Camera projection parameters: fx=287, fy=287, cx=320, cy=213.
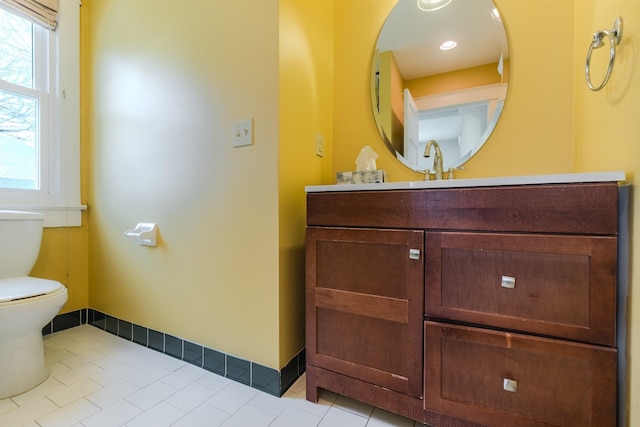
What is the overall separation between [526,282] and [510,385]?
0.29 metres

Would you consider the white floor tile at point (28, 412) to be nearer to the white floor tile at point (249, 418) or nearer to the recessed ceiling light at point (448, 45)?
the white floor tile at point (249, 418)

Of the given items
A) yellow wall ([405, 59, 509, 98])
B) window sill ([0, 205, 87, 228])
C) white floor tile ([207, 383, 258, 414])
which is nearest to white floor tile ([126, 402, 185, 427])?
white floor tile ([207, 383, 258, 414])

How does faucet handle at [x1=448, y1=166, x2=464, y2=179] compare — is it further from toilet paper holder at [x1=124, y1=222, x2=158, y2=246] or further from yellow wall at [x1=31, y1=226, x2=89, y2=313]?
yellow wall at [x1=31, y1=226, x2=89, y2=313]

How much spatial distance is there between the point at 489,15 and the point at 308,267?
4.42 ft

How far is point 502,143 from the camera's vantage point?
1.25m

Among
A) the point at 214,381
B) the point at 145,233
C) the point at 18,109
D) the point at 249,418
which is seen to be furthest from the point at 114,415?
the point at 18,109

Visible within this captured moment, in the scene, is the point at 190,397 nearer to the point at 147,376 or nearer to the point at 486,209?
the point at 147,376

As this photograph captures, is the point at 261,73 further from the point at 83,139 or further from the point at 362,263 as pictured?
the point at 83,139

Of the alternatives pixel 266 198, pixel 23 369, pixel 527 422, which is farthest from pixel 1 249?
pixel 527 422

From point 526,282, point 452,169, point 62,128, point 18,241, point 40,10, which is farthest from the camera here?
point 62,128

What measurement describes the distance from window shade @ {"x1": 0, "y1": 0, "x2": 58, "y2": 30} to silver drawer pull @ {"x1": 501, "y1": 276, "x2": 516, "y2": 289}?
2660mm

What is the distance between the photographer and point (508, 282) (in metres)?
0.81

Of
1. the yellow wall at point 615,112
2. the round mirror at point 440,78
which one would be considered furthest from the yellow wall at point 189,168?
the yellow wall at point 615,112

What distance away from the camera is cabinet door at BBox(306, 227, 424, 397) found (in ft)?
3.04
